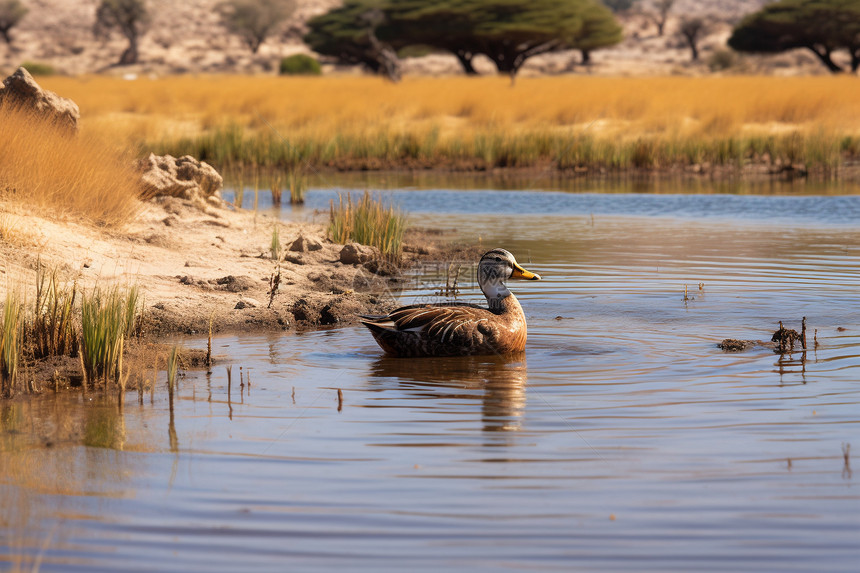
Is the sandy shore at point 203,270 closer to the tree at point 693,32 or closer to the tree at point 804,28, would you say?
the tree at point 804,28

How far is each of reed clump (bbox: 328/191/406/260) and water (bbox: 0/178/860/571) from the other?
3710mm

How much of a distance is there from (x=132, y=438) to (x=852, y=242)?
39.2ft

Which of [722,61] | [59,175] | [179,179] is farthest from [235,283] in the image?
[722,61]

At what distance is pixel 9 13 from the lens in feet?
295

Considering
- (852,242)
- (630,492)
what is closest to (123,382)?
(630,492)

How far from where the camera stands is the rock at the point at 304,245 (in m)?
13.5

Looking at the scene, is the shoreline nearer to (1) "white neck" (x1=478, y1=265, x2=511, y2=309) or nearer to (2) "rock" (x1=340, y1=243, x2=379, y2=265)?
(2) "rock" (x1=340, y1=243, x2=379, y2=265)

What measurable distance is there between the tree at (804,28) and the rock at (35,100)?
49.4 metres

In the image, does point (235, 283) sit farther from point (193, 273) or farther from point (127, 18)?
point (127, 18)

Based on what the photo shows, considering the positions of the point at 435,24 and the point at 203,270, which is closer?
the point at 203,270

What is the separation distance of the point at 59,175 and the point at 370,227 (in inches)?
147

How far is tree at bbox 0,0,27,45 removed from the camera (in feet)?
294

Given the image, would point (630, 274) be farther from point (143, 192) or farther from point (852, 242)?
point (143, 192)

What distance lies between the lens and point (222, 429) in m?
6.43
